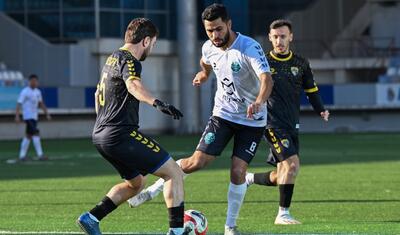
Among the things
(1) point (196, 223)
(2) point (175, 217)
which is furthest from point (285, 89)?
(2) point (175, 217)

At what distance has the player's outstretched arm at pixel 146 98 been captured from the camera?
984 cm

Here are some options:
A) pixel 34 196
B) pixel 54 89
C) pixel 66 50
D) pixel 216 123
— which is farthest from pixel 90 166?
pixel 66 50

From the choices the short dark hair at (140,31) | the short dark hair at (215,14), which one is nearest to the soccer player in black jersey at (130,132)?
the short dark hair at (140,31)

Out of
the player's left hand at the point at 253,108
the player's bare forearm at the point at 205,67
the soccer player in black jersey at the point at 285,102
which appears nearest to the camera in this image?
the player's left hand at the point at 253,108

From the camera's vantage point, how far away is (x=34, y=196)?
57.3 ft

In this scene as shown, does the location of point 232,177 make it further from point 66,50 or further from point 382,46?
point 382,46

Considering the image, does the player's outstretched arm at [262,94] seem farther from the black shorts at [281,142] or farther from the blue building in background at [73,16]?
the blue building in background at [73,16]

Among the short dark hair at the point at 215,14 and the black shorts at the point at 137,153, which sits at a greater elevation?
the short dark hair at the point at 215,14

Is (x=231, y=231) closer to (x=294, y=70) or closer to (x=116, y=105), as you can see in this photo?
(x=116, y=105)

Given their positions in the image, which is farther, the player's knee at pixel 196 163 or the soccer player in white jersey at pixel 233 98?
the player's knee at pixel 196 163

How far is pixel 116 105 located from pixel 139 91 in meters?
0.59

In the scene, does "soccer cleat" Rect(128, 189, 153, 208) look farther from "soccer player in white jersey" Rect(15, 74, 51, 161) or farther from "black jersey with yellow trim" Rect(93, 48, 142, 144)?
"soccer player in white jersey" Rect(15, 74, 51, 161)

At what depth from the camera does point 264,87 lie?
11.6 m

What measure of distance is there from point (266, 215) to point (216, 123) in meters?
2.29
